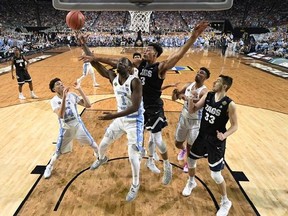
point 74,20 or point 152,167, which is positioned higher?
point 74,20

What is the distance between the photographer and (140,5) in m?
3.42

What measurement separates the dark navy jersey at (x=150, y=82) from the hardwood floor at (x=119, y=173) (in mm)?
1358

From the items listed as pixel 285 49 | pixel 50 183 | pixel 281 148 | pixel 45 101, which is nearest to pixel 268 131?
pixel 281 148

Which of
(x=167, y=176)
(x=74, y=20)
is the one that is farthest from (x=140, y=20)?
(x=167, y=176)

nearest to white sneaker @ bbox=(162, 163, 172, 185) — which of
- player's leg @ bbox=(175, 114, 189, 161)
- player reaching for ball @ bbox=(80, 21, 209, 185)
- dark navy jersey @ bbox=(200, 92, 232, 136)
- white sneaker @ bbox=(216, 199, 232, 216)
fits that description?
player reaching for ball @ bbox=(80, 21, 209, 185)

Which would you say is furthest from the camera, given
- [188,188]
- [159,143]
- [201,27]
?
[159,143]

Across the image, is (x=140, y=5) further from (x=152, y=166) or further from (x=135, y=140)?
(x=152, y=166)

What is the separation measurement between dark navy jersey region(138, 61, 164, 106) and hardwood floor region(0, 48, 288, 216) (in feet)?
4.46

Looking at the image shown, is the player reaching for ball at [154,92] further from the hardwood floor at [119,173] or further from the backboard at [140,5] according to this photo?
the backboard at [140,5]

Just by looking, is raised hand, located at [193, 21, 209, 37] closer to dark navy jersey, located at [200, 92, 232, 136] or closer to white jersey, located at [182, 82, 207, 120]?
dark navy jersey, located at [200, 92, 232, 136]

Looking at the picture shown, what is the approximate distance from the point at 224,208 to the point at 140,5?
2921mm

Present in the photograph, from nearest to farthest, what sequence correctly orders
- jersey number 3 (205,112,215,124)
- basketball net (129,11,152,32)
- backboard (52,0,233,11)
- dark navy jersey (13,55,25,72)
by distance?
backboard (52,0,233,11), jersey number 3 (205,112,215,124), dark navy jersey (13,55,25,72), basketball net (129,11,152,32)

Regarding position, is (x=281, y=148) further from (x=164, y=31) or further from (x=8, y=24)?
(x=8, y=24)

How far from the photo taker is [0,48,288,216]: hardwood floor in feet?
13.3
